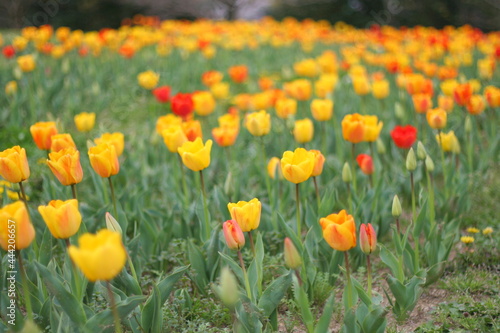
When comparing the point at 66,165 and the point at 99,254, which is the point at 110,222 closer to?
the point at 66,165

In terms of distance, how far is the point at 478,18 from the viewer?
37.3 feet

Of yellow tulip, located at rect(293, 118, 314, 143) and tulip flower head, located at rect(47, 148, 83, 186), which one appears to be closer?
tulip flower head, located at rect(47, 148, 83, 186)

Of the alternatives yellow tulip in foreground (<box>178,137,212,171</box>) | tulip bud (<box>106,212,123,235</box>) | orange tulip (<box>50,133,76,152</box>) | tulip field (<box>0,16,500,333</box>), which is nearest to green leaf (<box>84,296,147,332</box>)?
tulip field (<box>0,16,500,333</box>)

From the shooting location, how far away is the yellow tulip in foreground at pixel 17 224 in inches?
58.6

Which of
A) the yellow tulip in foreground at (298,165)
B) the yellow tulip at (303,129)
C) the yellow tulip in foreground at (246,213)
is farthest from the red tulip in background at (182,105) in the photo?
the yellow tulip in foreground at (246,213)

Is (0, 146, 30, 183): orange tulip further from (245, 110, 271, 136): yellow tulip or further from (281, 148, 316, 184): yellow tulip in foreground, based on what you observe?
(245, 110, 271, 136): yellow tulip

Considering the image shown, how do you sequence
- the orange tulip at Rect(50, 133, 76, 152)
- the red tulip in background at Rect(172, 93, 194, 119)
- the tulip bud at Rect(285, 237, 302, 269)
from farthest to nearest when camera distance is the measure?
the red tulip in background at Rect(172, 93, 194, 119) < the orange tulip at Rect(50, 133, 76, 152) < the tulip bud at Rect(285, 237, 302, 269)

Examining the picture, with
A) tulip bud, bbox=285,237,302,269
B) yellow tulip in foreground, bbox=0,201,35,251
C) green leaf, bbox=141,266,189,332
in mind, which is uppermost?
yellow tulip in foreground, bbox=0,201,35,251

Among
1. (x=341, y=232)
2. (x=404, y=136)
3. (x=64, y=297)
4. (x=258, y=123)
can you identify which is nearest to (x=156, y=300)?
(x=64, y=297)

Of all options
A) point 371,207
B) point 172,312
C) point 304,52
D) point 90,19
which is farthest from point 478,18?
point 172,312

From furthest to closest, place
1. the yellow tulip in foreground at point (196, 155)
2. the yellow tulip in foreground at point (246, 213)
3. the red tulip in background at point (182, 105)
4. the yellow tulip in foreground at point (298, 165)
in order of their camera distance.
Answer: the red tulip in background at point (182, 105) → the yellow tulip in foreground at point (196, 155) → the yellow tulip in foreground at point (298, 165) → the yellow tulip in foreground at point (246, 213)

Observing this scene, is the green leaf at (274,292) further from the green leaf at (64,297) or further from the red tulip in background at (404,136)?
the red tulip in background at (404,136)

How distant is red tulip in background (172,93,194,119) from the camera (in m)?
3.25

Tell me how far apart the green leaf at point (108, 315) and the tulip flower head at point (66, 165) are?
1.92 ft
